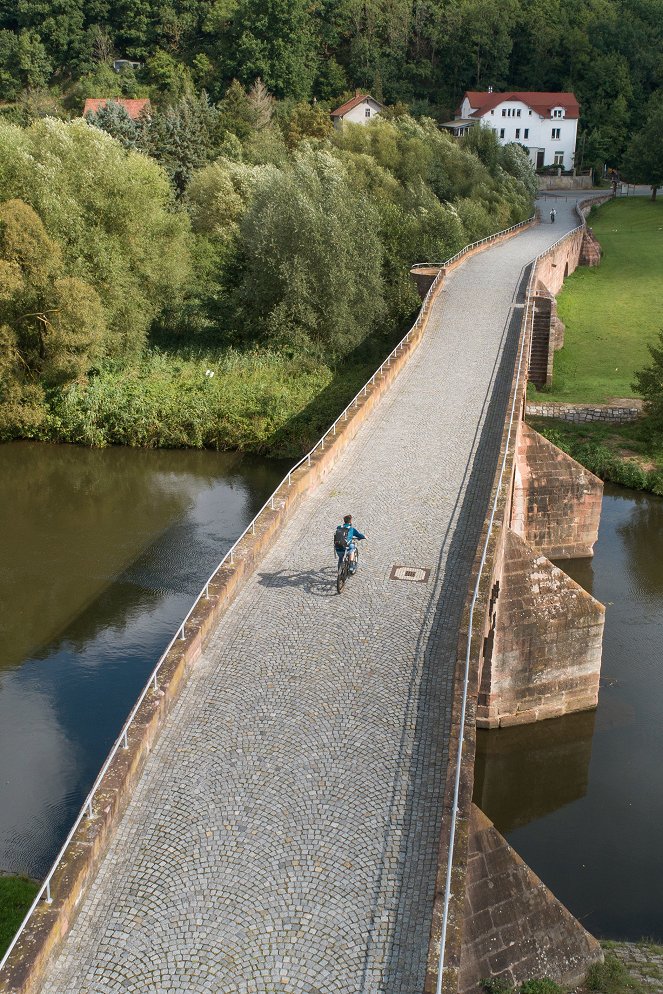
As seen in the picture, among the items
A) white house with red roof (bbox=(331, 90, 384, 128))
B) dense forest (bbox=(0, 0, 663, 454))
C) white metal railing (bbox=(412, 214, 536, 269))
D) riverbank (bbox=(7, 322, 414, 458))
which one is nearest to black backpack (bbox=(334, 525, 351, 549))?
riverbank (bbox=(7, 322, 414, 458))

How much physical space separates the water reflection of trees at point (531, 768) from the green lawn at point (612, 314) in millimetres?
17359

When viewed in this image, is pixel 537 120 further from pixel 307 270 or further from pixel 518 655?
pixel 518 655

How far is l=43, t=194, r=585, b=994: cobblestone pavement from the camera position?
912cm

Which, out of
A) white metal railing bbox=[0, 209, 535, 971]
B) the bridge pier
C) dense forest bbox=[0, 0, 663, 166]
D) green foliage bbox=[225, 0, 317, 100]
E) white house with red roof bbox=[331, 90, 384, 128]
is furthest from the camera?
dense forest bbox=[0, 0, 663, 166]

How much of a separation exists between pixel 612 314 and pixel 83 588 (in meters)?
33.3

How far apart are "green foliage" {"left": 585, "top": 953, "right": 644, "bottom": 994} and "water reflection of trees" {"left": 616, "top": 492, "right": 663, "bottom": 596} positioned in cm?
1304

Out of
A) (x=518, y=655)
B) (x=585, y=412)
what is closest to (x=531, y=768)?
(x=518, y=655)

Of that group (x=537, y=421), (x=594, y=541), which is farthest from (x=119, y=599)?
(x=537, y=421)

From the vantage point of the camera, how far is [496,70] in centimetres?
9881

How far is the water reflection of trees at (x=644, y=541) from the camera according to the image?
81.2ft

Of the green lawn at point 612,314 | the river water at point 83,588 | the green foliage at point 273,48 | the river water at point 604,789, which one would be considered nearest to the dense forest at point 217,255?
the river water at point 83,588

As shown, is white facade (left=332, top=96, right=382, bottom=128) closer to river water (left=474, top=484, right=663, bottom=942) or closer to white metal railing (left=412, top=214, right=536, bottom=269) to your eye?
white metal railing (left=412, top=214, right=536, bottom=269)

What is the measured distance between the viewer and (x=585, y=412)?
34781mm

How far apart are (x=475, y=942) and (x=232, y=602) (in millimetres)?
6735
